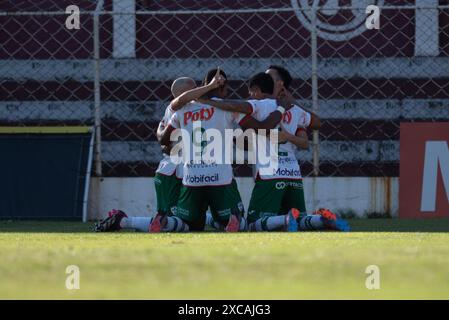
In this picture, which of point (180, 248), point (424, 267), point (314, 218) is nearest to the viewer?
point (424, 267)

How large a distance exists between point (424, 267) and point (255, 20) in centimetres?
708

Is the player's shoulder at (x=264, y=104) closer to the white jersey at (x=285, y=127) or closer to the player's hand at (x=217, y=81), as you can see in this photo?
the white jersey at (x=285, y=127)

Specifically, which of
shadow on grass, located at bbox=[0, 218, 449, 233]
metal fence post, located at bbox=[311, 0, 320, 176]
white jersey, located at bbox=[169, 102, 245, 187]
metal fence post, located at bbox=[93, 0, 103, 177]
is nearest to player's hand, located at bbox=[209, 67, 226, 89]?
white jersey, located at bbox=[169, 102, 245, 187]

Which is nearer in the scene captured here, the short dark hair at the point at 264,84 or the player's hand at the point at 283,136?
the player's hand at the point at 283,136

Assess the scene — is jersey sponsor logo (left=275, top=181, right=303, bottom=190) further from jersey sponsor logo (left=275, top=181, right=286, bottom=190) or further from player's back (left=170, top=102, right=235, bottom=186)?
player's back (left=170, top=102, right=235, bottom=186)

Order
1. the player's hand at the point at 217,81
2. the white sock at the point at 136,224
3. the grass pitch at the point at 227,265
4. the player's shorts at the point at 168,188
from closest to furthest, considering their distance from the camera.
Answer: the grass pitch at the point at 227,265
the player's hand at the point at 217,81
the white sock at the point at 136,224
the player's shorts at the point at 168,188

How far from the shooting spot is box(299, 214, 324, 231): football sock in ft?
29.5

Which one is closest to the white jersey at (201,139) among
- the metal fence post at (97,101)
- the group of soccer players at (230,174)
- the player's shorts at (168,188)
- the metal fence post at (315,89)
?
the group of soccer players at (230,174)

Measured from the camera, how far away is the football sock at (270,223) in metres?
9.09

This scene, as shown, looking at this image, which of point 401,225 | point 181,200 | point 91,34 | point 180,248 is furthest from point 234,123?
point 91,34

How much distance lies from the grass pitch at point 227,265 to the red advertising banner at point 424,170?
2.85 m

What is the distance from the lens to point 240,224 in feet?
30.7

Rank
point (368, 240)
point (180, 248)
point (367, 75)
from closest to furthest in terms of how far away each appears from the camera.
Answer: point (180, 248)
point (368, 240)
point (367, 75)

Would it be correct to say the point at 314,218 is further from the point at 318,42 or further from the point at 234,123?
the point at 318,42
